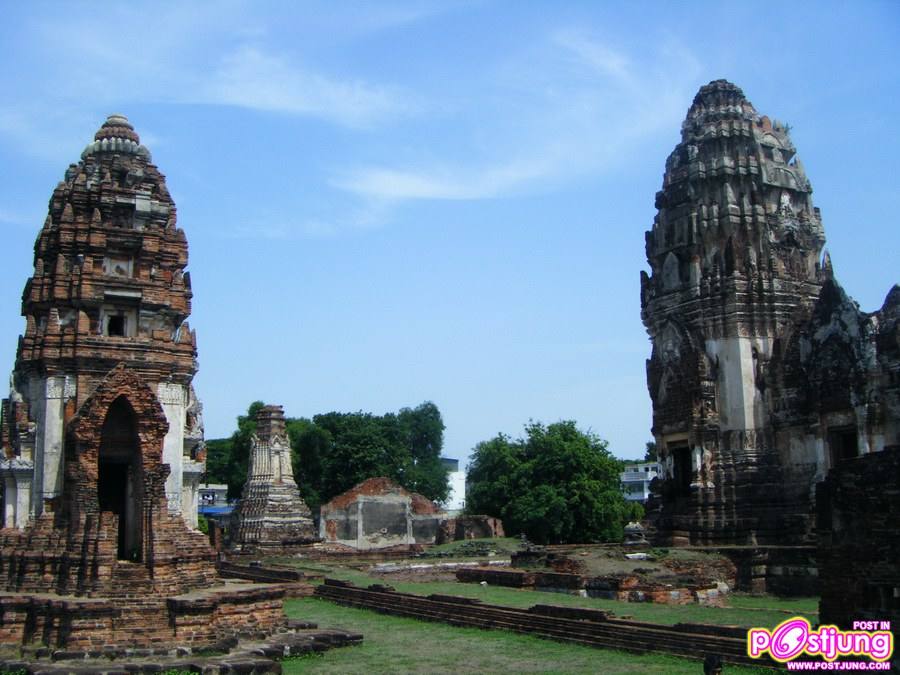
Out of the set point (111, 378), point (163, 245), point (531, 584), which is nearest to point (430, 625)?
point (531, 584)

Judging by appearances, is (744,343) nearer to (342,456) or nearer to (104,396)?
(104,396)

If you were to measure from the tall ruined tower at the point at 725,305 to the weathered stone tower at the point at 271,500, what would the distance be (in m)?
13.4

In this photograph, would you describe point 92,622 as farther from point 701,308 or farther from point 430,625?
point 701,308

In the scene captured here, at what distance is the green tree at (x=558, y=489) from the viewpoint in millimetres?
39594

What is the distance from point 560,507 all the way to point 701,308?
15.7 m

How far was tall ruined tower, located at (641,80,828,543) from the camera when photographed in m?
24.5

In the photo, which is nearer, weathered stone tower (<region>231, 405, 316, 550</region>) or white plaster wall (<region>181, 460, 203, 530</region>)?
white plaster wall (<region>181, 460, 203, 530</region>)

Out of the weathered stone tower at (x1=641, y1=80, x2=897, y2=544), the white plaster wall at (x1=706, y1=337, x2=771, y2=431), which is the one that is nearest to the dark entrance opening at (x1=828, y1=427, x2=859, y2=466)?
the weathered stone tower at (x1=641, y1=80, x2=897, y2=544)

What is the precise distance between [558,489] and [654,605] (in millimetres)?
21936

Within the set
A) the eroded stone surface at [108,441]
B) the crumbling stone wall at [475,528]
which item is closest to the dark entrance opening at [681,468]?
the eroded stone surface at [108,441]

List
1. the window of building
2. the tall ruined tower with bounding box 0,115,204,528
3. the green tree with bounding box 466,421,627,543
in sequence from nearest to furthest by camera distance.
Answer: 1. the tall ruined tower with bounding box 0,115,204,528
2. the window of building
3. the green tree with bounding box 466,421,627,543

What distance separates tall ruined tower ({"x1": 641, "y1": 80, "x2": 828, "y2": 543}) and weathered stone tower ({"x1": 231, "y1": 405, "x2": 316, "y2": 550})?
13.4 meters

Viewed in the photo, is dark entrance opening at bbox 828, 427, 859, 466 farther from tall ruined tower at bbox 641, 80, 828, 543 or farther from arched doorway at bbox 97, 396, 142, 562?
arched doorway at bbox 97, 396, 142, 562

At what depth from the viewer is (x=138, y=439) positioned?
48.4 ft
